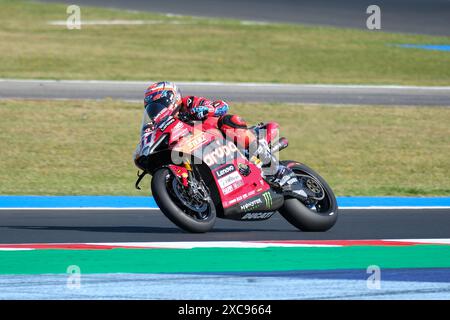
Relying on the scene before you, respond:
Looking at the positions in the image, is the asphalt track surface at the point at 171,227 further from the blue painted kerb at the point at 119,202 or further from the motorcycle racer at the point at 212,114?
the motorcycle racer at the point at 212,114

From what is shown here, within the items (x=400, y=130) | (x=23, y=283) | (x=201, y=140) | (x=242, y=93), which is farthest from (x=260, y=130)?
(x=242, y=93)

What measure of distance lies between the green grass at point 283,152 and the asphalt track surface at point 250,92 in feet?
3.19

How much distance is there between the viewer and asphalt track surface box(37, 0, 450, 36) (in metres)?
34.1

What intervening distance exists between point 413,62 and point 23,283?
69.5 feet

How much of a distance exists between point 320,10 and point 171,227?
87.7 ft

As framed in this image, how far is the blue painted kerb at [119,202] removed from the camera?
12328 mm

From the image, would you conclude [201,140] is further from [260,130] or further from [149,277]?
[149,277]

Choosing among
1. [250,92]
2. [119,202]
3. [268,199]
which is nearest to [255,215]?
[268,199]

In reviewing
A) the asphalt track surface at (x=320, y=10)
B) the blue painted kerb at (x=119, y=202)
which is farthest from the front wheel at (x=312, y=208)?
the asphalt track surface at (x=320, y=10)

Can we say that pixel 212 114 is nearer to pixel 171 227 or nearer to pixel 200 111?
pixel 200 111

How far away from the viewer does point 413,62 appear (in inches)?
1102

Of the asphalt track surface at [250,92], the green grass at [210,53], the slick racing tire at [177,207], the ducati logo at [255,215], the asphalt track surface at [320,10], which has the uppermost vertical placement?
the asphalt track surface at [320,10]

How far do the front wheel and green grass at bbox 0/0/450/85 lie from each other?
45.9 feet

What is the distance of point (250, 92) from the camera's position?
22500 mm
